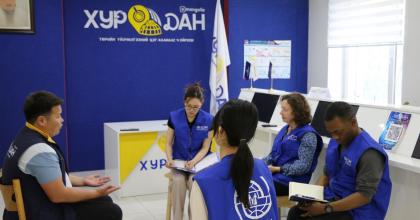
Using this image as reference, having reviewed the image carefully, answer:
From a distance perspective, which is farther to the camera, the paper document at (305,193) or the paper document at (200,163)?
the paper document at (200,163)

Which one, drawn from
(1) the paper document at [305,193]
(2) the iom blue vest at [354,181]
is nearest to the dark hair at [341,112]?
(2) the iom blue vest at [354,181]

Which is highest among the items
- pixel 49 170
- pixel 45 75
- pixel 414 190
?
pixel 45 75

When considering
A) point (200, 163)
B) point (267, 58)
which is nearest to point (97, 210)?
point (200, 163)

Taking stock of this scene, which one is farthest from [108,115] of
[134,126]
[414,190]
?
[414,190]

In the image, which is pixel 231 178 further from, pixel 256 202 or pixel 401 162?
pixel 401 162

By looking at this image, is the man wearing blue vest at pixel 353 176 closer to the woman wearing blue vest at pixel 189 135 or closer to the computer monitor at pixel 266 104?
the woman wearing blue vest at pixel 189 135

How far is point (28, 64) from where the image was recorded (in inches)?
184

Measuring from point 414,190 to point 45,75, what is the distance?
3.60 meters

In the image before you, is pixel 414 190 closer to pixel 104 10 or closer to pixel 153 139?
pixel 153 139

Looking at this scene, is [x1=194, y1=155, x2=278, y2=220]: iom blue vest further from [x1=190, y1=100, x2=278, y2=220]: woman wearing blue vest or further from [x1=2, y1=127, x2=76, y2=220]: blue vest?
[x1=2, y1=127, x2=76, y2=220]: blue vest

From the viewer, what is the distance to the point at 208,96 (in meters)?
5.89

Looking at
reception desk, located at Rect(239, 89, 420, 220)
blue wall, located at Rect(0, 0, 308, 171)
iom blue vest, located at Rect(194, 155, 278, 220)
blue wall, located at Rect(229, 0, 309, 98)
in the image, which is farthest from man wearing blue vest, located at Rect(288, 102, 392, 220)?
blue wall, located at Rect(229, 0, 309, 98)

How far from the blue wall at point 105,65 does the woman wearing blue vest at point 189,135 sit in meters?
1.79

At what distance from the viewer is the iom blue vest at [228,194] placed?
156 centimetres
